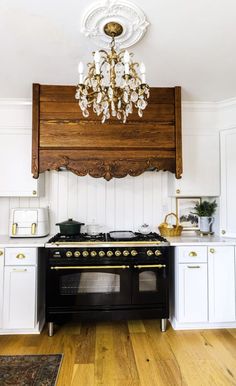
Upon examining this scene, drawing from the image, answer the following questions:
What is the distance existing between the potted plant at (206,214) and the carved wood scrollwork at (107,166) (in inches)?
28.3

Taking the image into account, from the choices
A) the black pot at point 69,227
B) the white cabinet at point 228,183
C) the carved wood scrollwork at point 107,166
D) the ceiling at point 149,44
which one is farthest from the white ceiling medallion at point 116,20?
the black pot at point 69,227

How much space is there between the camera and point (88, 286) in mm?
2777

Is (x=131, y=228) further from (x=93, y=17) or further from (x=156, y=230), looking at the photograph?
(x=93, y=17)

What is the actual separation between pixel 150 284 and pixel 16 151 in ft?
6.84

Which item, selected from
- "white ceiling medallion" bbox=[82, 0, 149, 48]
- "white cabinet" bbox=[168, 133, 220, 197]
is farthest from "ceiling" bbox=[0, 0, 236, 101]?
"white cabinet" bbox=[168, 133, 220, 197]

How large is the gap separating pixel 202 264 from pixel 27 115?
2548 mm

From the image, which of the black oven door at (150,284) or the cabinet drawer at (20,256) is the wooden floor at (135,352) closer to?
the black oven door at (150,284)

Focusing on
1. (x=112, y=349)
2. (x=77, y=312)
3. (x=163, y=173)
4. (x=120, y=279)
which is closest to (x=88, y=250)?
(x=120, y=279)

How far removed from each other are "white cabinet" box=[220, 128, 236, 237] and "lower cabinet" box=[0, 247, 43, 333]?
218 cm

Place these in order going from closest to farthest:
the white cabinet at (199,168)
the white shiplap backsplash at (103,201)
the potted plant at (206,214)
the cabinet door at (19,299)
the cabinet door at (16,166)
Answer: the cabinet door at (19,299) → the cabinet door at (16,166) → the white cabinet at (199,168) → the potted plant at (206,214) → the white shiplap backsplash at (103,201)

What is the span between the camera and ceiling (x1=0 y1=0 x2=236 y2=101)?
1702 millimetres

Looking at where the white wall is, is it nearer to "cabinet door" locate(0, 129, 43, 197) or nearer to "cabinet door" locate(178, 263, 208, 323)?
"cabinet door" locate(0, 129, 43, 197)

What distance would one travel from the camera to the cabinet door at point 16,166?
302cm

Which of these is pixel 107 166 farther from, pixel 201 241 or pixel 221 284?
pixel 221 284
